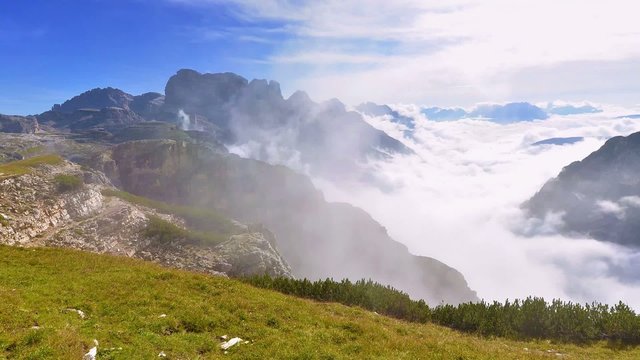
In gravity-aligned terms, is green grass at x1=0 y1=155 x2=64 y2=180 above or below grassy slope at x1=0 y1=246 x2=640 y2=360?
above

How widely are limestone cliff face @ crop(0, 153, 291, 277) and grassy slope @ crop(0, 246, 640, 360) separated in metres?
67.5

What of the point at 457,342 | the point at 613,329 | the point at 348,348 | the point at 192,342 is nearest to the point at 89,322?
the point at 192,342

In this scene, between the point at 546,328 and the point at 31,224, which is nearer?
the point at 546,328

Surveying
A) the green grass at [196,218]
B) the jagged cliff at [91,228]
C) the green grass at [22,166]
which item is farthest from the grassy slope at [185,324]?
the green grass at [196,218]

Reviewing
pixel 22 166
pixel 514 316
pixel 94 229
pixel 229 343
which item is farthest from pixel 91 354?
pixel 22 166

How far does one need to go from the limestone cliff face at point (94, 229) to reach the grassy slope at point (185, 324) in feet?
221

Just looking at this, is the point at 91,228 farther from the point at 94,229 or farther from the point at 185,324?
the point at 185,324

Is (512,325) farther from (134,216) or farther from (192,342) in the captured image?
(134,216)

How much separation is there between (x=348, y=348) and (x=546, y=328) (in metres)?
19.1

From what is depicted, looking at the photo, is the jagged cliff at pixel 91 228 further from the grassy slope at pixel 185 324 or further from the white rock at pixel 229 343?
the white rock at pixel 229 343

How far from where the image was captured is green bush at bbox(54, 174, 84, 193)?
119m

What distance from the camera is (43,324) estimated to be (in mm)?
20922

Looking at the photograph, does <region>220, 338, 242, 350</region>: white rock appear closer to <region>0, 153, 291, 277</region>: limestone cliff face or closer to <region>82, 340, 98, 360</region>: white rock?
<region>82, 340, 98, 360</region>: white rock

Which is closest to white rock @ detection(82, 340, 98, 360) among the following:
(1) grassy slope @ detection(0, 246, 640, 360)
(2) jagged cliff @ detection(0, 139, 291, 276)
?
(1) grassy slope @ detection(0, 246, 640, 360)
